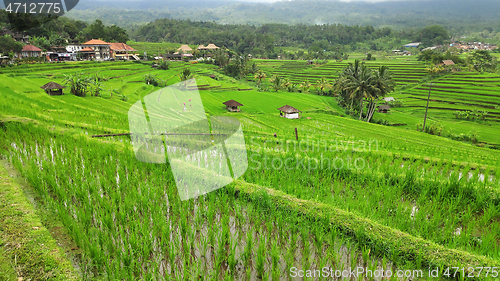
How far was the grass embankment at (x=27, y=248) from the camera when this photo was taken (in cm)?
257

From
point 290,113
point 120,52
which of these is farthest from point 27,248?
point 120,52

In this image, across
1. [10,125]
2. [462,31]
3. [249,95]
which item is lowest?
[249,95]

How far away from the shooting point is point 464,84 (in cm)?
4459

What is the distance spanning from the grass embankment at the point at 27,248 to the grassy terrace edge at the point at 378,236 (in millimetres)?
2530

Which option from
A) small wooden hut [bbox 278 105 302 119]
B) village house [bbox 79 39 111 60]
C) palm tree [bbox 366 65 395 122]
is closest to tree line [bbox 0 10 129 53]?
village house [bbox 79 39 111 60]

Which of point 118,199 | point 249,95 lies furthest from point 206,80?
point 118,199

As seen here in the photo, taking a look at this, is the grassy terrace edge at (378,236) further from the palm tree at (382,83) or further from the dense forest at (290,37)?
the dense forest at (290,37)

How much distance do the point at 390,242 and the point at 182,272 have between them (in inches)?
90.8

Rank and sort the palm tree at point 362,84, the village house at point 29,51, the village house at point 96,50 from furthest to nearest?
the village house at point 96,50 → the village house at point 29,51 → the palm tree at point 362,84

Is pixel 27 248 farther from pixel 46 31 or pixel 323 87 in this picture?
pixel 46 31

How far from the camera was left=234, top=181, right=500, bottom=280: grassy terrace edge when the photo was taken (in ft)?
9.14

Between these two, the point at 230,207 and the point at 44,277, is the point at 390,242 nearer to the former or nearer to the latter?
the point at 230,207

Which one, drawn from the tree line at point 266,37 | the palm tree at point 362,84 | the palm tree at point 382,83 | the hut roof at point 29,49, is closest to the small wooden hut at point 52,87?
the palm tree at point 362,84

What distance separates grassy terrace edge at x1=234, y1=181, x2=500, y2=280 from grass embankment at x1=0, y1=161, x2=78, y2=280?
99.6 inches
